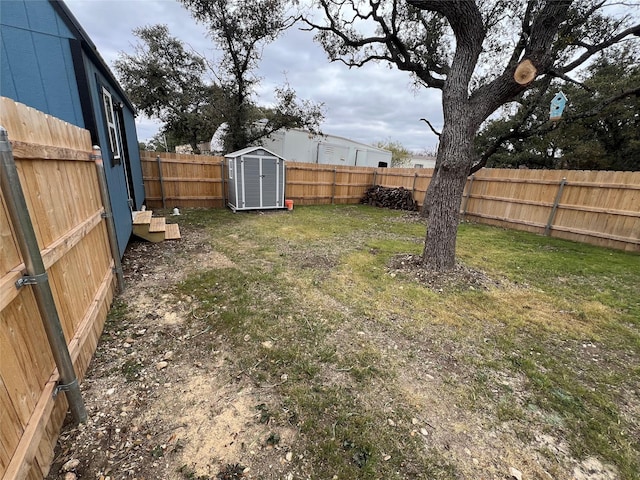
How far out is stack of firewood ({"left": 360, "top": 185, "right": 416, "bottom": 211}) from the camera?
35.5 feet

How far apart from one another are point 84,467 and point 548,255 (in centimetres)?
741

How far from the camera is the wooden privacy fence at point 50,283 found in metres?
1.13

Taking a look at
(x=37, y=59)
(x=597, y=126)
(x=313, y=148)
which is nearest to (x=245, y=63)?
(x=313, y=148)

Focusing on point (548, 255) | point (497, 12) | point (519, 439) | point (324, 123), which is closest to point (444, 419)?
point (519, 439)

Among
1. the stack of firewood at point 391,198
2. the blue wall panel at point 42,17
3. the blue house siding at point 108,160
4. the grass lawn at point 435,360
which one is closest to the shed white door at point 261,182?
A: the blue house siding at point 108,160

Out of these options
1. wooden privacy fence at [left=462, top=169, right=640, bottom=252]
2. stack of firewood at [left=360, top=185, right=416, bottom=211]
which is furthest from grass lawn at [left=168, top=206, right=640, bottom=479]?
stack of firewood at [left=360, top=185, right=416, bottom=211]

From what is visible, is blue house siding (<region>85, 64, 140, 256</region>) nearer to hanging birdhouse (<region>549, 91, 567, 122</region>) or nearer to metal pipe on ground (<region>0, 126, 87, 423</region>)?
metal pipe on ground (<region>0, 126, 87, 423</region>)

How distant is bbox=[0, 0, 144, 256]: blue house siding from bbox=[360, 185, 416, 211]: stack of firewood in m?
9.27

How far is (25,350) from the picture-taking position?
4.16 ft

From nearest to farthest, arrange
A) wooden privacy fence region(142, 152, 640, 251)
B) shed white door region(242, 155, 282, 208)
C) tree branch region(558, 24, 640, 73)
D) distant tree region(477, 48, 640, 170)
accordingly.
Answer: tree branch region(558, 24, 640, 73) < wooden privacy fence region(142, 152, 640, 251) < shed white door region(242, 155, 282, 208) < distant tree region(477, 48, 640, 170)

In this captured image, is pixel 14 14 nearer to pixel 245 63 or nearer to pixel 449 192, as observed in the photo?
pixel 449 192

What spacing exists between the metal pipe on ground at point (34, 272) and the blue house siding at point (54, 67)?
1.34m

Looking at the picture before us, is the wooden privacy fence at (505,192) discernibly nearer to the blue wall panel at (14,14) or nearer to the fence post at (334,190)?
the fence post at (334,190)

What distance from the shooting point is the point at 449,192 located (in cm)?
396
